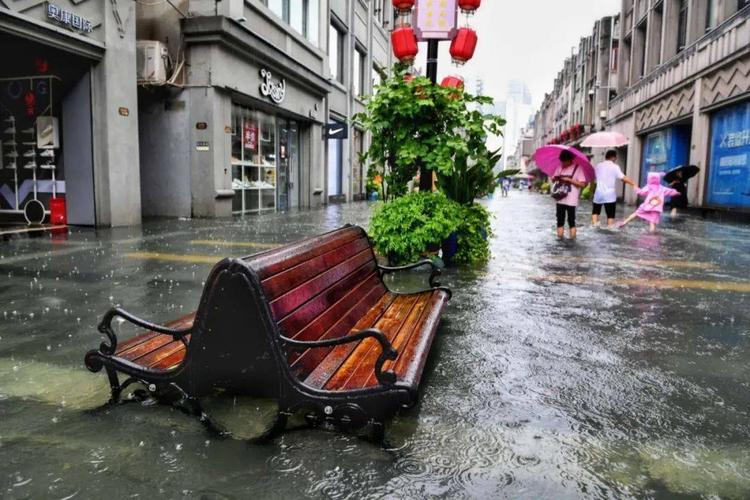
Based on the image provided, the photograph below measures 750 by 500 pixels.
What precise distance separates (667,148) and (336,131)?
14844 millimetres

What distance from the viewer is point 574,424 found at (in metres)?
3.04

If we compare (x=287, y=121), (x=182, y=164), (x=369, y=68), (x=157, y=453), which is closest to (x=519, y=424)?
(x=157, y=453)

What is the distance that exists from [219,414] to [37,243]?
8570 millimetres

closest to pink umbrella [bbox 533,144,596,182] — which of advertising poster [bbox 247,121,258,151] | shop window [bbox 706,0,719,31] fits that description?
advertising poster [bbox 247,121,258,151]

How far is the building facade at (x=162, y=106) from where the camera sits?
491 inches

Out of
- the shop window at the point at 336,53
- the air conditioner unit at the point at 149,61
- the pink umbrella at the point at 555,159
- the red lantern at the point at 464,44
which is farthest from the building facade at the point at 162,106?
the pink umbrella at the point at 555,159

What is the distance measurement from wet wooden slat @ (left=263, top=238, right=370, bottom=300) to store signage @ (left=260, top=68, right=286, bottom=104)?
600 inches

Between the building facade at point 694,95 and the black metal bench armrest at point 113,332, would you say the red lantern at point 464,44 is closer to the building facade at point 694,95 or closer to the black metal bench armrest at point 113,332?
the black metal bench armrest at point 113,332

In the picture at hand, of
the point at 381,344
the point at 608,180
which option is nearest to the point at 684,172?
the point at 608,180

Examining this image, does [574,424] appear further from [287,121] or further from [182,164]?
[287,121]

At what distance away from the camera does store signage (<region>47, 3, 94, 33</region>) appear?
10.7 meters

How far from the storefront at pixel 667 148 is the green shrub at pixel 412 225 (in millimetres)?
20963

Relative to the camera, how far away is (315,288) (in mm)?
3328

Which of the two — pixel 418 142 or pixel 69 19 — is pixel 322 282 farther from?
pixel 69 19
